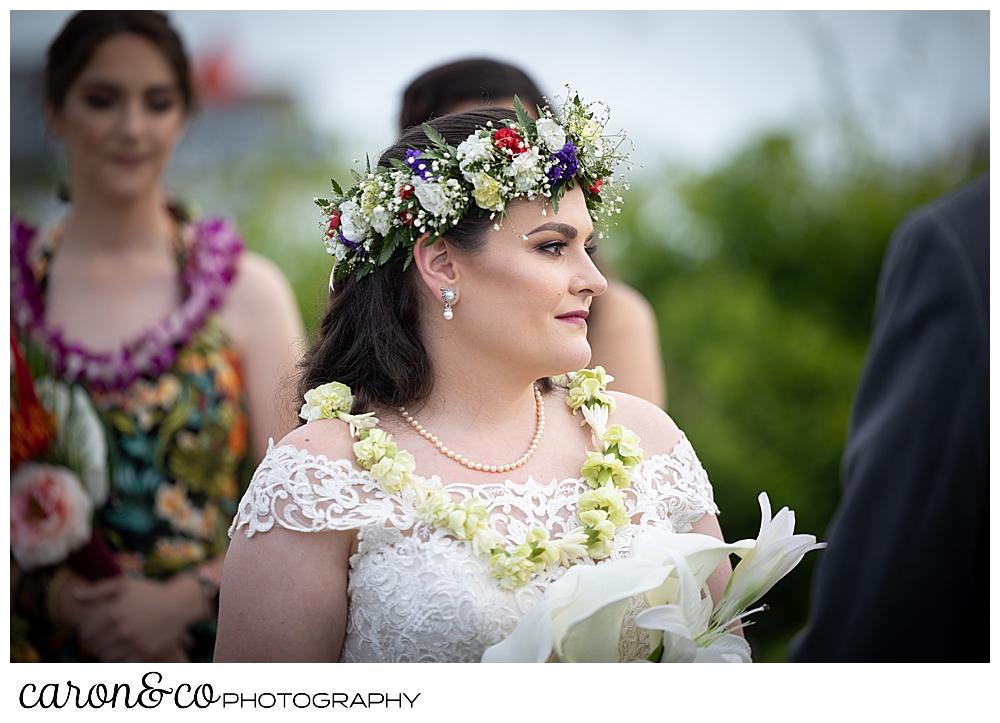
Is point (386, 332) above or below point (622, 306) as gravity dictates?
above

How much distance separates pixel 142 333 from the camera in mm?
2947

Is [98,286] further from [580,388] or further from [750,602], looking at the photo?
[750,602]

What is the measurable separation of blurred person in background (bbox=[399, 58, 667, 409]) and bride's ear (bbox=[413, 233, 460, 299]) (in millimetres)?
1070

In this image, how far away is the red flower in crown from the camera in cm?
177

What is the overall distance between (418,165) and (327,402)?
50 centimetres

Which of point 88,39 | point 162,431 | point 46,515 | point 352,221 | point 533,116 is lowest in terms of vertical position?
point 46,515

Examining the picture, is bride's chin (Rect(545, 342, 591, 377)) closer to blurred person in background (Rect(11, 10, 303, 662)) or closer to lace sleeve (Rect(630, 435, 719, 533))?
lace sleeve (Rect(630, 435, 719, 533))

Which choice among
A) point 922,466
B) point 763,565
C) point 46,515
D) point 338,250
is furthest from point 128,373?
point 922,466

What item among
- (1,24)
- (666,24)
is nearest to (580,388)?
(1,24)

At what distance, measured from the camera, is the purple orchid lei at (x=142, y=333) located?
2863 mm

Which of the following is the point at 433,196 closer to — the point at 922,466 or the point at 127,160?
the point at 922,466

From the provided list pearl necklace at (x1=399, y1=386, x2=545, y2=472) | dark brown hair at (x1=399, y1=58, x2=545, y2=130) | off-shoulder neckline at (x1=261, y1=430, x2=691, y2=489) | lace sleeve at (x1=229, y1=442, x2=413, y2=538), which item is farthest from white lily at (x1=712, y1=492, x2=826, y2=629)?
dark brown hair at (x1=399, y1=58, x2=545, y2=130)
